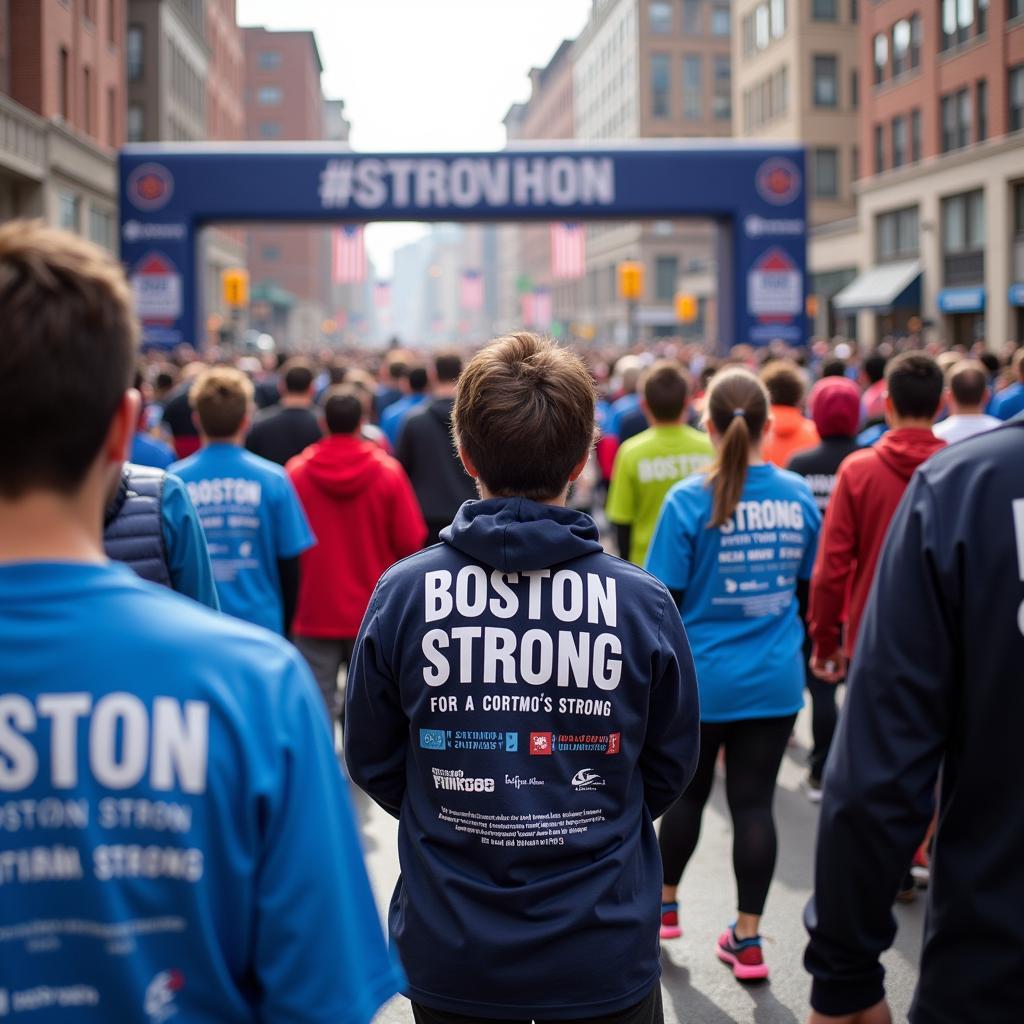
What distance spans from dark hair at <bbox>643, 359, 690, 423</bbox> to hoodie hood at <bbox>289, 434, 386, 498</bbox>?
4.85 ft

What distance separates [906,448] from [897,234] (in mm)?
45310

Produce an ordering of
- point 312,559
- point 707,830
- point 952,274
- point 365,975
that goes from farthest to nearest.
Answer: point 952,274 < point 312,559 < point 707,830 < point 365,975

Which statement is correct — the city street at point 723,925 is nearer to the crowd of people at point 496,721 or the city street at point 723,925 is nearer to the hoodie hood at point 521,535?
the crowd of people at point 496,721

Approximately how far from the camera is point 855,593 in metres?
5.86

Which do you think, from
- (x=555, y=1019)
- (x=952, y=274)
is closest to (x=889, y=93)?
(x=952, y=274)

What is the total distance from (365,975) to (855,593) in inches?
171

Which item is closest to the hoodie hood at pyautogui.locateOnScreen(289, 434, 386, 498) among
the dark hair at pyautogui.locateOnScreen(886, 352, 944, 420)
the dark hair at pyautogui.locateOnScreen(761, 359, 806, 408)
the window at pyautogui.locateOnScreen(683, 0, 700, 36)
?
the dark hair at pyautogui.locateOnScreen(761, 359, 806, 408)

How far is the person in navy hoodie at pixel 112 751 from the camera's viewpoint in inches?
66.6

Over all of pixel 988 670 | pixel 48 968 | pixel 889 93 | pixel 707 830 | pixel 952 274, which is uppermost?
pixel 889 93

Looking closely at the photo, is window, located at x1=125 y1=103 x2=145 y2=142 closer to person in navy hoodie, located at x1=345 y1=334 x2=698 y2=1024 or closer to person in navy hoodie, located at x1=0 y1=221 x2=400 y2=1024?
person in navy hoodie, located at x1=345 y1=334 x2=698 y2=1024

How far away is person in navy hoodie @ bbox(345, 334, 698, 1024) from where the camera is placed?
274cm

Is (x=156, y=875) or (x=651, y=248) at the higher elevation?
(x=651, y=248)

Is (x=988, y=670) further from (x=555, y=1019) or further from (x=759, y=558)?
(x=759, y=558)

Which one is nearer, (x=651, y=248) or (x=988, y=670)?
(x=988, y=670)
